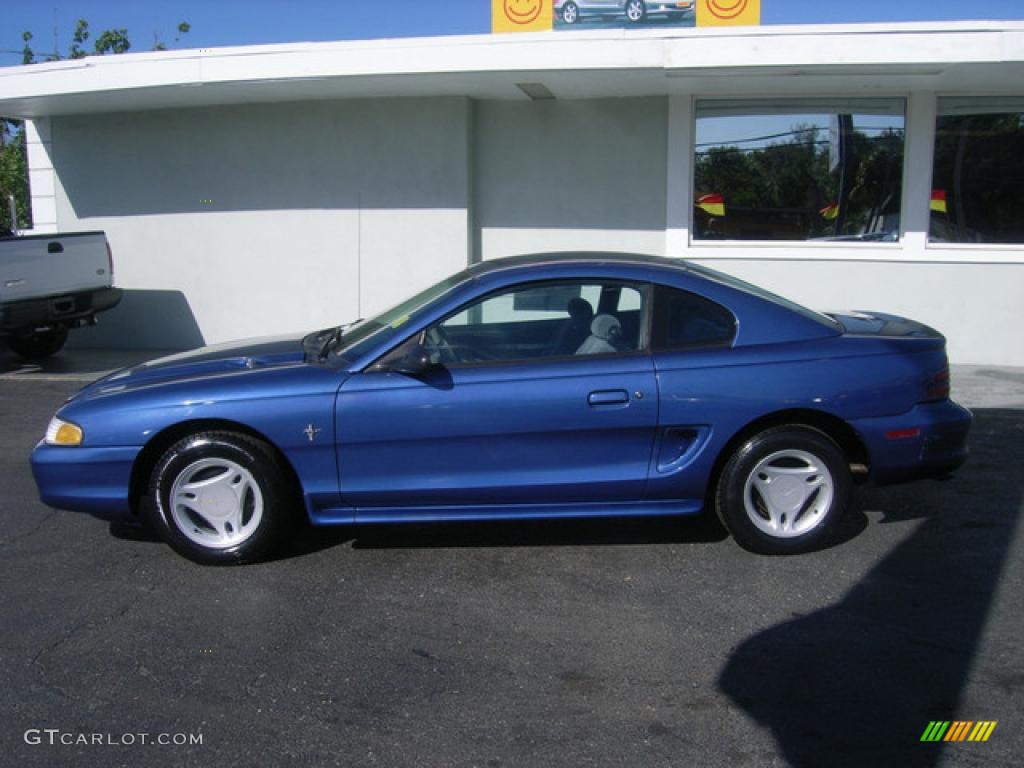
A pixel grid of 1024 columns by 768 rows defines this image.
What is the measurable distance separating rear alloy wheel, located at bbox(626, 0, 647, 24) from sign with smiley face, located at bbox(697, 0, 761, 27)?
2.20 feet

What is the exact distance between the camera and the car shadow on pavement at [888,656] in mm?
3564

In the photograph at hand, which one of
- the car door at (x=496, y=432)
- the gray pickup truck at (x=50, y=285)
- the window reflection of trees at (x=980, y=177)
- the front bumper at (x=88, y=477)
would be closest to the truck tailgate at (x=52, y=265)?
the gray pickup truck at (x=50, y=285)

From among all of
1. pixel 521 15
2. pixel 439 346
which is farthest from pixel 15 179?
pixel 439 346

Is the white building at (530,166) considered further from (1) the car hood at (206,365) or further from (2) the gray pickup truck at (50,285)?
(1) the car hood at (206,365)

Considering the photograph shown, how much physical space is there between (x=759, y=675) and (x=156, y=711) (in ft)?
→ 7.55

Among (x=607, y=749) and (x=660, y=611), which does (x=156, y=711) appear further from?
(x=660, y=611)

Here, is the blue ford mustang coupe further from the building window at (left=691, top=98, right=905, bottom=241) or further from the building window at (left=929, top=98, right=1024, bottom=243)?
the building window at (left=929, top=98, right=1024, bottom=243)

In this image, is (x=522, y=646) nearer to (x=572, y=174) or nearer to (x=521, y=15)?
(x=572, y=174)

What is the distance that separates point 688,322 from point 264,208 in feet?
25.3

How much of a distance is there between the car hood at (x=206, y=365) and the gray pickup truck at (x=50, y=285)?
513 cm

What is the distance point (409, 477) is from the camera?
505cm

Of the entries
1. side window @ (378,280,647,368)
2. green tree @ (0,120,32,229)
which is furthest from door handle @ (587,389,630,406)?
green tree @ (0,120,32,229)

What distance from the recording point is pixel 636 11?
12.5m

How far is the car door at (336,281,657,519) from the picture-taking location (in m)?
5.00
